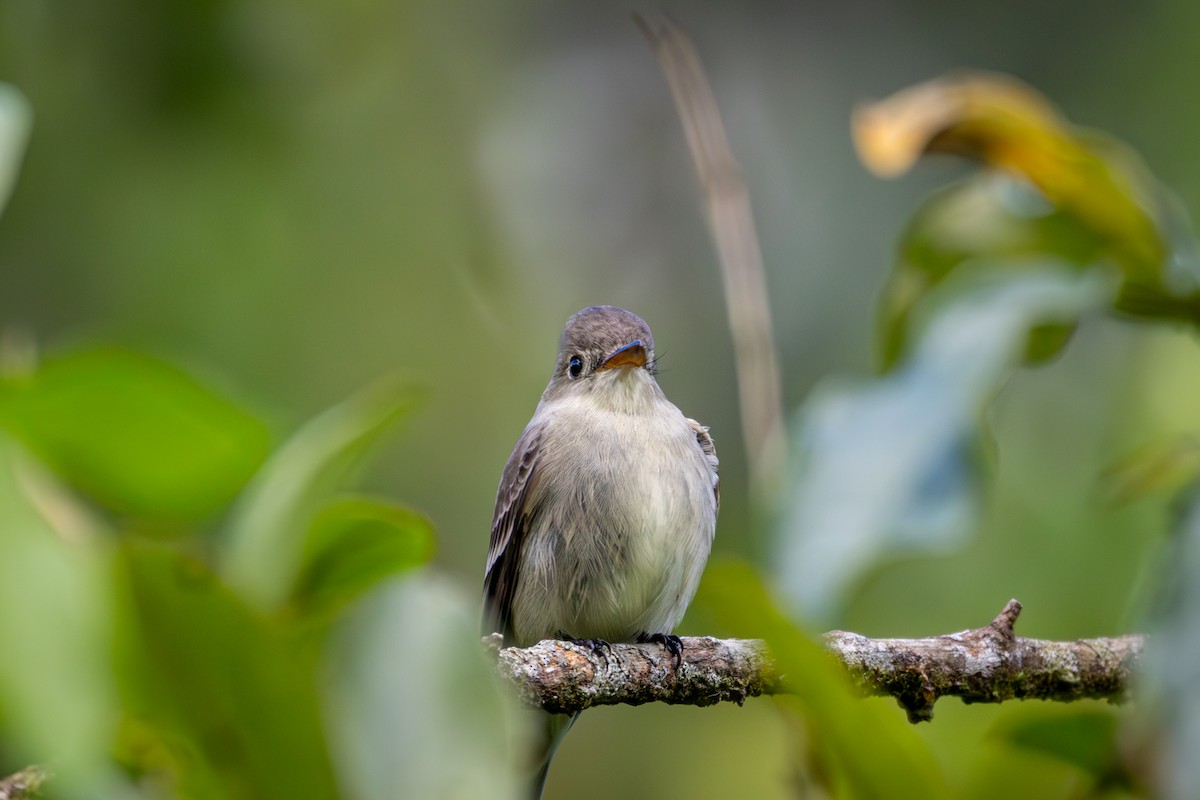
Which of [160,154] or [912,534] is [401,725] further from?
[160,154]

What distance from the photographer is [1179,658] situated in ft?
7.02

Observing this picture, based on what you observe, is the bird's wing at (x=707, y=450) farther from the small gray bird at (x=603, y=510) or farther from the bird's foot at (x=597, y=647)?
the bird's foot at (x=597, y=647)

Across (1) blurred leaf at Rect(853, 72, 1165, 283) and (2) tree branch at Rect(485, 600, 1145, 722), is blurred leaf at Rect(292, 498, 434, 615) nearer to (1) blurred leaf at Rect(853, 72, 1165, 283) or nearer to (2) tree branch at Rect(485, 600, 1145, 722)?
(2) tree branch at Rect(485, 600, 1145, 722)

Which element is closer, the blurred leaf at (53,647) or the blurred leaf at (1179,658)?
the blurred leaf at (53,647)

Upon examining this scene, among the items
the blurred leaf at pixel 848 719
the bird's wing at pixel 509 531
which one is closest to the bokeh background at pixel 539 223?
the bird's wing at pixel 509 531

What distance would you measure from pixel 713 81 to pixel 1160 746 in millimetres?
6909

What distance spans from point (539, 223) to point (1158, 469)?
5.56 meters

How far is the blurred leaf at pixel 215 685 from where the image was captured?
1.26 meters

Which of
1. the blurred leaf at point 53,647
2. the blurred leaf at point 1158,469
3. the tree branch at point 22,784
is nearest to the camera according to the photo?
the blurred leaf at point 53,647

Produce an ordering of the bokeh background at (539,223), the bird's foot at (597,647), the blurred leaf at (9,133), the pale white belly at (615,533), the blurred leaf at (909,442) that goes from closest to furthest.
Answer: the blurred leaf at (9,133) → the blurred leaf at (909,442) → the bird's foot at (597,647) → the pale white belly at (615,533) → the bokeh background at (539,223)

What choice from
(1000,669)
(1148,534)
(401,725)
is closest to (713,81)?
(1148,534)

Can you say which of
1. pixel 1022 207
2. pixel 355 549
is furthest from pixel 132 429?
pixel 1022 207

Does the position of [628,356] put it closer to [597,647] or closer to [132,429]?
[597,647]

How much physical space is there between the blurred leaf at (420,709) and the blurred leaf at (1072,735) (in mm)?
1323
